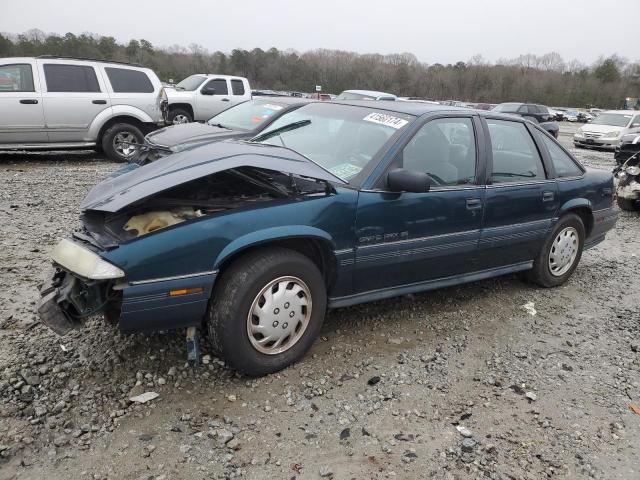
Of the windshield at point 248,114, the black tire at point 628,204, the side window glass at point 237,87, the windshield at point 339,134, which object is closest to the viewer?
the windshield at point 339,134

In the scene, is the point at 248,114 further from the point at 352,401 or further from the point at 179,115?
the point at 179,115

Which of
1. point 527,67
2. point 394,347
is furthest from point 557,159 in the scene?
point 527,67

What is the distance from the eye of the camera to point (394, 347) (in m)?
3.44

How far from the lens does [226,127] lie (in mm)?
7336

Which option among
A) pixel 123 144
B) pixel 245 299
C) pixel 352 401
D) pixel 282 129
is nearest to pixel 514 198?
pixel 282 129

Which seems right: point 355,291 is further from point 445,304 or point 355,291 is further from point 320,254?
point 445,304

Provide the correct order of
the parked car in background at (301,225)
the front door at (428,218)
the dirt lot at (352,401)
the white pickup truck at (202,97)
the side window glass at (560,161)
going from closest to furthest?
1. the dirt lot at (352,401)
2. the parked car in background at (301,225)
3. the front door at (428,218)
4. the side window glass at (560,161)
5. the white pickup truck at (202,97)

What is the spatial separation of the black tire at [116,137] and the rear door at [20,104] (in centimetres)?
110

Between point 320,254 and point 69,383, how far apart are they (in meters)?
1.65

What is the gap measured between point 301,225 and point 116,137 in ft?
26.1

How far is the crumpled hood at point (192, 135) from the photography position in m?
6.21

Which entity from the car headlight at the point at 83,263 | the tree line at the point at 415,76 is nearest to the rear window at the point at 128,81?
the car headlight at the point at 83,263

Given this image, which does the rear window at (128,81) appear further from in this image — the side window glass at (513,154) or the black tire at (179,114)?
the side window glass at (513,154)

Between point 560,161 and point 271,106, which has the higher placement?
point 271,106
